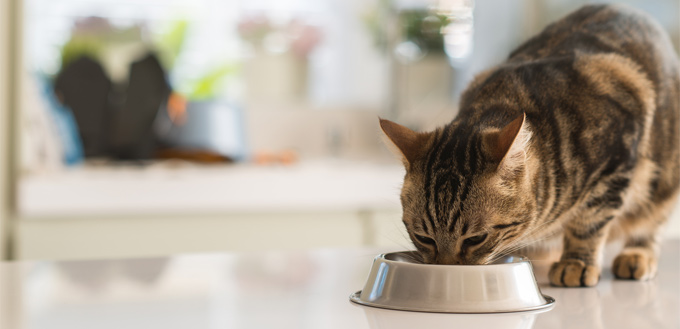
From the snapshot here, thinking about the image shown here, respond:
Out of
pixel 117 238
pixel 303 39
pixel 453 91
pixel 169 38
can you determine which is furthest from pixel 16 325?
pixel 453 91

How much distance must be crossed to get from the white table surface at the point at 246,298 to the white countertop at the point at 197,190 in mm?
1197

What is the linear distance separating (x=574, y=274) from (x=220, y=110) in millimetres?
2132

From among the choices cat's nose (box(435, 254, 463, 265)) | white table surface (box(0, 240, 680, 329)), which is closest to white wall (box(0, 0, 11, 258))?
white table surface (box(0, 240, 680, 329))

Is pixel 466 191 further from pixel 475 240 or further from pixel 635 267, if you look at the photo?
pixel 635 267

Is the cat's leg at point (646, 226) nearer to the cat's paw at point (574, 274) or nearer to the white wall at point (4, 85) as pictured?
the cat's paw at point (574, 274)

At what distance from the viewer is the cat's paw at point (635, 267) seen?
883 millimetres

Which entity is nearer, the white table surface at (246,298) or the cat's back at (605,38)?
the white table surface at (246,298)

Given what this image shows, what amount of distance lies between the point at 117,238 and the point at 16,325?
5.18 ft

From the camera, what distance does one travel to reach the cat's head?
0.75 m

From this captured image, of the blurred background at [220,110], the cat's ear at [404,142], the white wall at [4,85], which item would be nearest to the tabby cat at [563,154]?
the cat's ear at [404,142]

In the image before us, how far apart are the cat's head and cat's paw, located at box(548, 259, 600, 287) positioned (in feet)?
0.23

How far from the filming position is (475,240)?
2.52ft

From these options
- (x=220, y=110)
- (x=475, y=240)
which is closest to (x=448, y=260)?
(x=475, y=240)

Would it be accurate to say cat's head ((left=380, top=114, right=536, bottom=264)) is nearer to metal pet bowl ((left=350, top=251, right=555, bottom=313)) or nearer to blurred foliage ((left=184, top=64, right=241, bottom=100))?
metal pet bowl ((left=350, top=251, right=555, bottom=313))
